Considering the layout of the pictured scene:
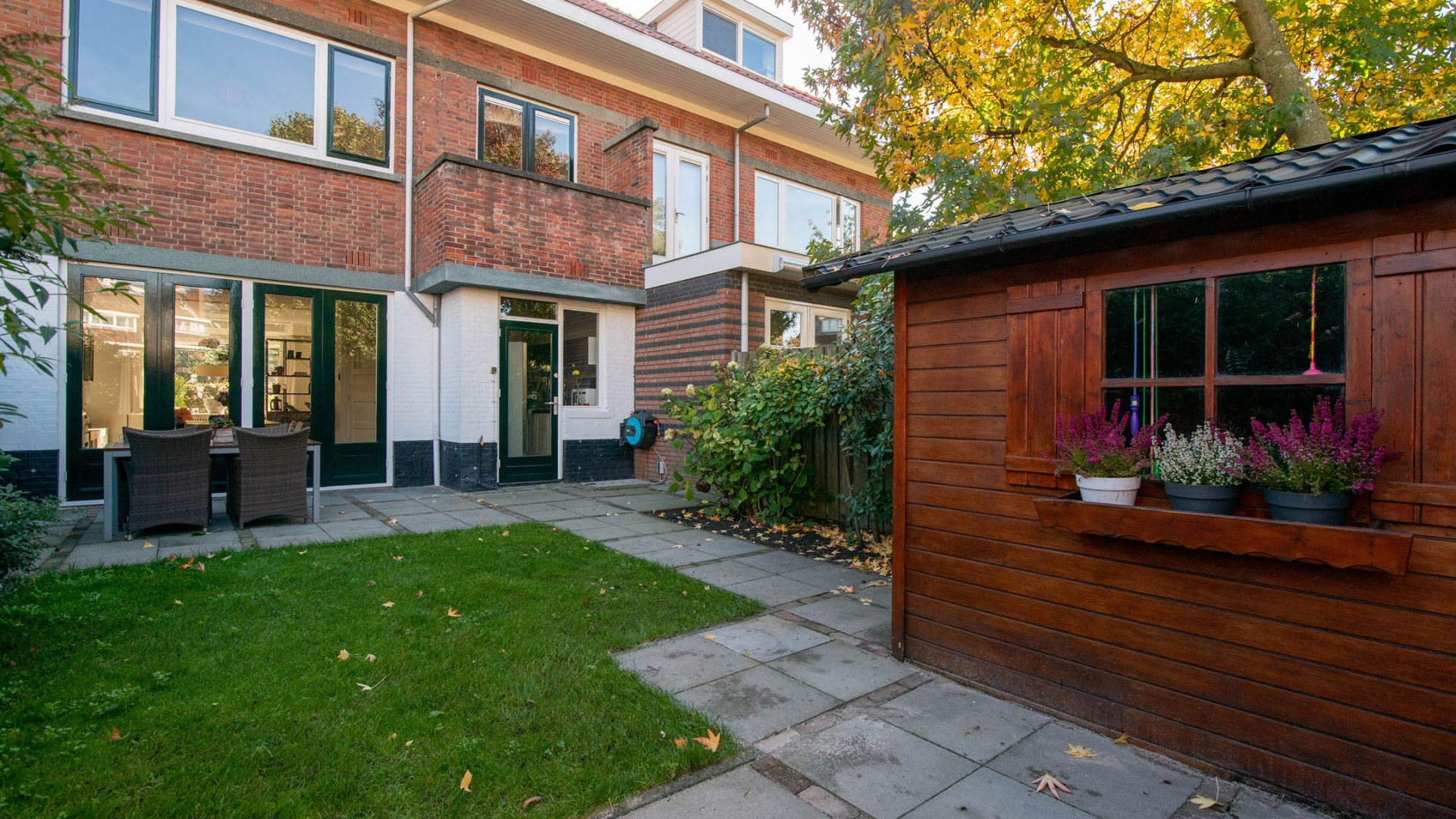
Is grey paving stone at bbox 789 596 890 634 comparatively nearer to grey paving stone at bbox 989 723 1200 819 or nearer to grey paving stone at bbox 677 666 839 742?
grey paving stone at bbox 677 666 839 742

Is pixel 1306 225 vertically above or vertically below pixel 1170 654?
above

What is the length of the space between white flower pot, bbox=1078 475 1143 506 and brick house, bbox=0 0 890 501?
680 cm

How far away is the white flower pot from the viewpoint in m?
2.80

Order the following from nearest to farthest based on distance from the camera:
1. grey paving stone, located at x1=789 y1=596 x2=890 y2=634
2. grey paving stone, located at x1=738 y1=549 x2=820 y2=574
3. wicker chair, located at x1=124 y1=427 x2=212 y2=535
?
grey paving stone, located at x1=789 y1=596 x2=890 y2=634, grey paving stone, located at x1=738 y1=549 x2=820 y2=574, wicker chair, located at x1=124 y1=427 x2=212 y2=535

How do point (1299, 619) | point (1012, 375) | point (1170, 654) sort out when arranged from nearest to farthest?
point (1299, 619)
point (1170, 654)
point (1012, 375)

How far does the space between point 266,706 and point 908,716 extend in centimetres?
275

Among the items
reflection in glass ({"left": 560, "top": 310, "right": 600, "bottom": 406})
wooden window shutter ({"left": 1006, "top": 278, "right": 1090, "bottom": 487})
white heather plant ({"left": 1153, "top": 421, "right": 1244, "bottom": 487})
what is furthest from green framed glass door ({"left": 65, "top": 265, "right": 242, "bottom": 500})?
white heather plant ({"left": 1153, "top": 421, "right": 1244, "bottom": 487})

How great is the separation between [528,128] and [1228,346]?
32.2ft

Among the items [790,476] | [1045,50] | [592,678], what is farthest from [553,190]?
[592,678]

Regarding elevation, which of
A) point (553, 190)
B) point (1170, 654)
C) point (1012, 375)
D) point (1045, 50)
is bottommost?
point (1170, 654)

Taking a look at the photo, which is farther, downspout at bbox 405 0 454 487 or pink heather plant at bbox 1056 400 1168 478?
downspout at bbox 405 0 454 487

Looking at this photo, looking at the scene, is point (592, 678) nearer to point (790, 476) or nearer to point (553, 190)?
point (790, 476)

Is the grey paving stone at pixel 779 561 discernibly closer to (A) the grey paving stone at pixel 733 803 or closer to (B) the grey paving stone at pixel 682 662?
(B) the grey paving stone at pixel 682 662

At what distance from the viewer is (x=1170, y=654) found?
2.76 meters
